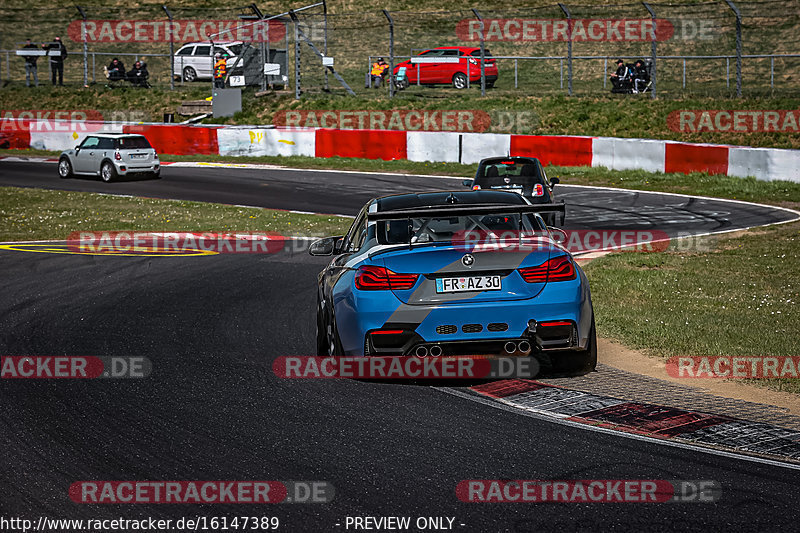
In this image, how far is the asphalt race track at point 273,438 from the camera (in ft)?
16.3

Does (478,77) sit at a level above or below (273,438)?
above

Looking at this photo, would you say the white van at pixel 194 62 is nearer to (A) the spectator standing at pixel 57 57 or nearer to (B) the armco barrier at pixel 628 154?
(A) the spectator standing at pixel 57 57

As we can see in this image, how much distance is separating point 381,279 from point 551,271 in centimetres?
121

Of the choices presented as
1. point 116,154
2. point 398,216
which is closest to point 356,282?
point 398,216

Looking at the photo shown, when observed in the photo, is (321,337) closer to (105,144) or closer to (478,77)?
(105,144)

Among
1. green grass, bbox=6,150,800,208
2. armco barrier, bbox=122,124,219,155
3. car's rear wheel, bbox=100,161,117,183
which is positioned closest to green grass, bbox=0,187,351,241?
car's rear wheel, bbox=100,161,117,183

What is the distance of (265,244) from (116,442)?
10722 mm

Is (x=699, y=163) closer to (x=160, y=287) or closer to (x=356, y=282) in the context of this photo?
(x=160, y=287)

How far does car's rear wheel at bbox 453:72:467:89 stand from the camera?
39.0 metres

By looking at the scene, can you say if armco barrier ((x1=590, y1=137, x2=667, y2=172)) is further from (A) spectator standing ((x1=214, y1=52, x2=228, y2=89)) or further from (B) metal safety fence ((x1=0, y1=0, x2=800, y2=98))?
(A) spectator standing ((x1=214, y1=52, x2=228, y2=89))

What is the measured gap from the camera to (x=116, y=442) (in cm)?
617

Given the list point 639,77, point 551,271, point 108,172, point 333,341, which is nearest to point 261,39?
point 108,172

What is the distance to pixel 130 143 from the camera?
1086 inches

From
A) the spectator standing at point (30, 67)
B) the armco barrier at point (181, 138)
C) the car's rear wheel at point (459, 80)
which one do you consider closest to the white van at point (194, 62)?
the spectator standing at point (30, 67)
